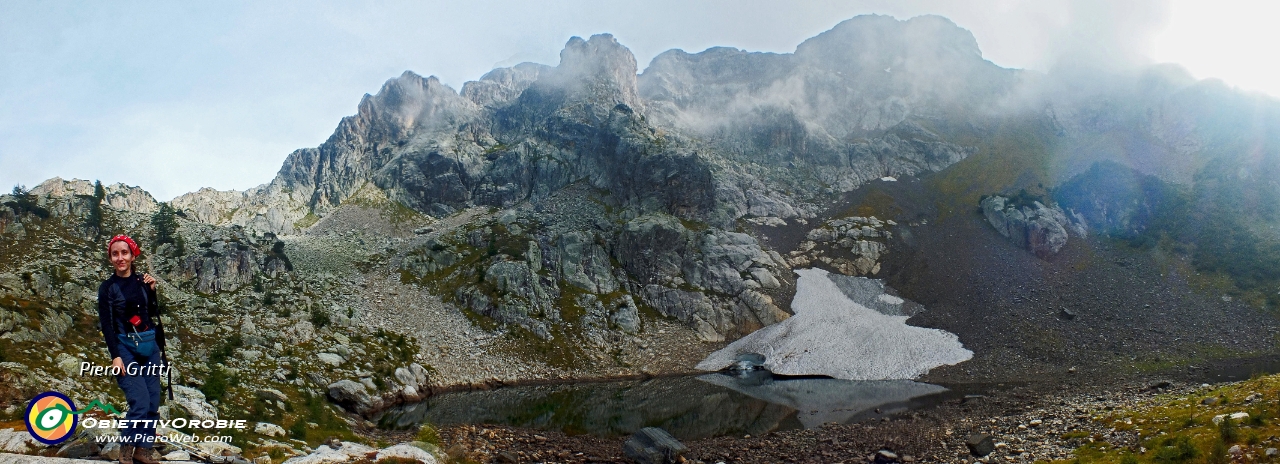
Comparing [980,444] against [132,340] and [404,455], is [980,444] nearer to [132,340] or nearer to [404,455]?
[404,455]

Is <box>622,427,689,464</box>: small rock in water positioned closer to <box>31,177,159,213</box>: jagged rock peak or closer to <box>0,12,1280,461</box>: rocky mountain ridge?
<box>0,12,1280,461</box>: rocky mountain ridge

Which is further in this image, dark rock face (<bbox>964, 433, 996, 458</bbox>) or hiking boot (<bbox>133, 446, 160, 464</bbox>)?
dark rock face (<bbox>964, 433, 996, 458</bbox>)

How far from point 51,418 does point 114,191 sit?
101684 millimetres

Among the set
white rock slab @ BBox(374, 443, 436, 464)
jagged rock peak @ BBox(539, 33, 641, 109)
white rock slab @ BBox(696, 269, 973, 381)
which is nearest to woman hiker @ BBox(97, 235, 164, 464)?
white rock slab @ BBox(374, 443, 436, 464)

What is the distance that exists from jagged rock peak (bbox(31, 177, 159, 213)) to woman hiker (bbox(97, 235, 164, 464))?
94436mm

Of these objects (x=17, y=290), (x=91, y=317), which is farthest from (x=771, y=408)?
(x=17, y=290)

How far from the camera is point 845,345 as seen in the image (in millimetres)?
65938

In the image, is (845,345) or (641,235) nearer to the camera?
(845,345)

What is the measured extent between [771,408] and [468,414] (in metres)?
25.1

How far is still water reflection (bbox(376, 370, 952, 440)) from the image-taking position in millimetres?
39250

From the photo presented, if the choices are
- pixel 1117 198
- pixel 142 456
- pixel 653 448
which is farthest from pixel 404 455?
pixel 1117 198

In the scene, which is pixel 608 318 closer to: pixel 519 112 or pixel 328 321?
pixel 328 321

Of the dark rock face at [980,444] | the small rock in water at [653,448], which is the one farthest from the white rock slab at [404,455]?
the dark rock face at [980,444]

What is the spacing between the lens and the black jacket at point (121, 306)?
10430mm
